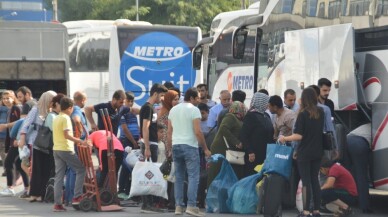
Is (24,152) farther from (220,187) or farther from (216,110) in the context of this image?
(220,187)

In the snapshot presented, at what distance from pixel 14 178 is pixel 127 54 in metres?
10.6

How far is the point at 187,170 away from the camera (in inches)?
565

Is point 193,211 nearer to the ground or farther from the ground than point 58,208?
farther from the ground

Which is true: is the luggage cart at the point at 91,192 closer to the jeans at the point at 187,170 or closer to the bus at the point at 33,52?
the jeans at the point at 187,170

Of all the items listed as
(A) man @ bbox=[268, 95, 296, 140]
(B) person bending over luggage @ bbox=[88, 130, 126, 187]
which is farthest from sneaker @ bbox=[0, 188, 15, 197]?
(A) man @ bbox=[268, 95, 296, 140]

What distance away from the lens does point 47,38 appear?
29969 mm

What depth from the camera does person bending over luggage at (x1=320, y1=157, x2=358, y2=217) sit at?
14148 mm

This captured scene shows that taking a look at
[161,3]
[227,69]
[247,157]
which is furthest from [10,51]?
[161,3]

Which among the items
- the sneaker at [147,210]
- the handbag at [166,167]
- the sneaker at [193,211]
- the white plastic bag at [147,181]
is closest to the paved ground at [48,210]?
the sneaker at [147,210]

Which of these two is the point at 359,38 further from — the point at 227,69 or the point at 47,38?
the point at 47,38

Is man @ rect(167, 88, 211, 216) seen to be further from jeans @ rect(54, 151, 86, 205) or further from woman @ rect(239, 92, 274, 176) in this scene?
jeans @ rect(54, 151, 86, 205)

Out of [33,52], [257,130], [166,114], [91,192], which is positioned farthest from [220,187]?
[33,52]

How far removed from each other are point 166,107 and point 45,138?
6.53ft

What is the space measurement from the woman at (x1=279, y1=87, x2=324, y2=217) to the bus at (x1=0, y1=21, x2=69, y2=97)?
16857mm
